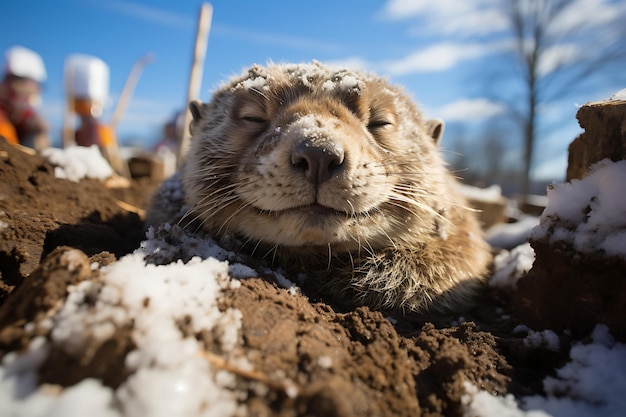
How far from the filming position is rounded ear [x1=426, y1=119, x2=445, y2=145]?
2930 mm

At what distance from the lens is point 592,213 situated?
1.57 m

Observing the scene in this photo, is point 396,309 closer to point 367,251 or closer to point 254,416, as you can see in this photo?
point 367,251

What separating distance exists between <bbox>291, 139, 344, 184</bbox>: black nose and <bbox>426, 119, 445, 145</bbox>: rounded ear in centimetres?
144

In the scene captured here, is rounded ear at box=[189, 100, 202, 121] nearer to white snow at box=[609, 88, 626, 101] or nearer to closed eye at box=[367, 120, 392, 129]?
closed eye at box=[367, 120, 392, 129]

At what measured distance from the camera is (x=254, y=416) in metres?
→ 0.95

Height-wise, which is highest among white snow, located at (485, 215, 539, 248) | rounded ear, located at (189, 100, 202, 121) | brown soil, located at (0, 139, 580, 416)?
rounded ear, located at (189, 100, 202, 121)

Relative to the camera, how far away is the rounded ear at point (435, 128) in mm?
2930

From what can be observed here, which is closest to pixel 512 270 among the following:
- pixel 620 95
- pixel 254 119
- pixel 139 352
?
pixel 620 95

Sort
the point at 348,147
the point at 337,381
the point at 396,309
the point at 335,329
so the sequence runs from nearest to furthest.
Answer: the point at 337,381, the point at 335,329, the point at 348,147, the point at 396,309

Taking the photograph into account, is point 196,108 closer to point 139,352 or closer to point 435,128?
point 435,128

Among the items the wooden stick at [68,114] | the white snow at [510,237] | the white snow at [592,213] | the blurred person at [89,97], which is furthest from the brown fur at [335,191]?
the wooden stick at [68,114]

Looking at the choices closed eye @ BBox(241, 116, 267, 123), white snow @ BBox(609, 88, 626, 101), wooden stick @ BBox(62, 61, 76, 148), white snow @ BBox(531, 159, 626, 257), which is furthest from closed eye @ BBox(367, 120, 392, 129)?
wooden stick @ BBox(62, 61, 76, 148)

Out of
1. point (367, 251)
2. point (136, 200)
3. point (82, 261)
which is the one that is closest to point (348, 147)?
point (367, 251)

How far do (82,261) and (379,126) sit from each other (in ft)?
5.74
